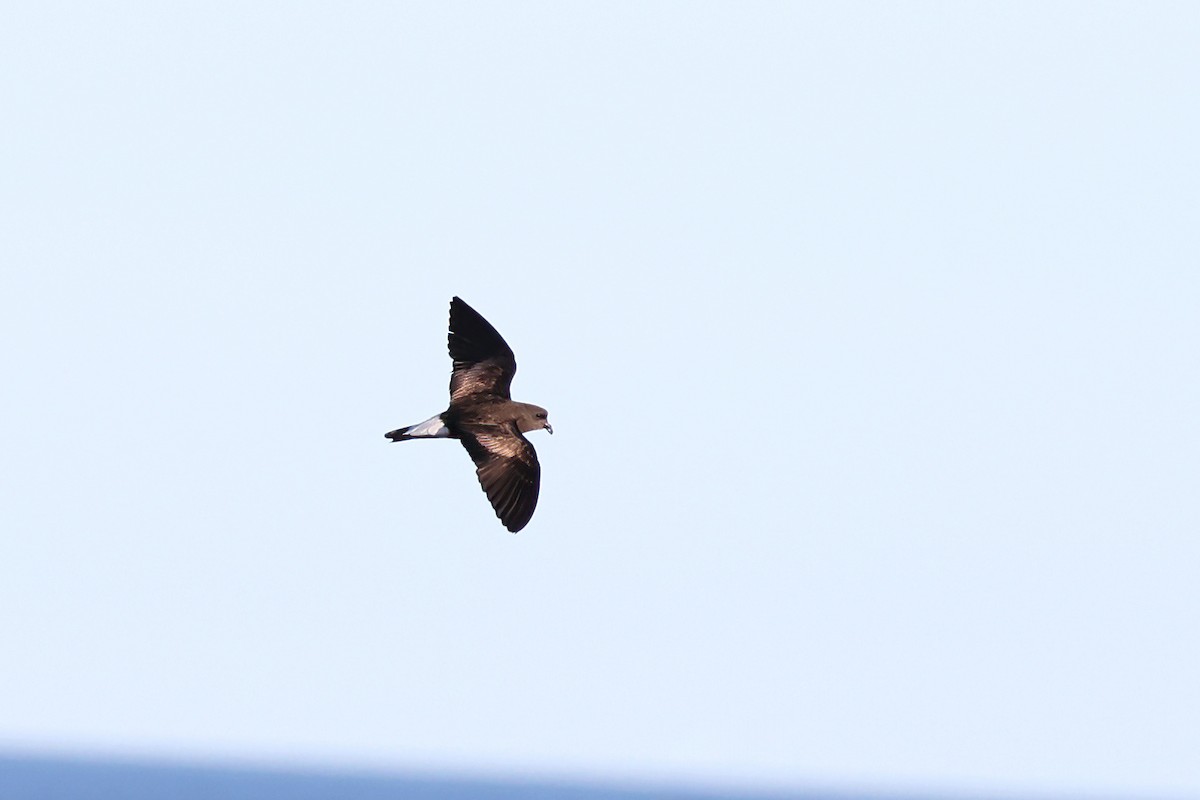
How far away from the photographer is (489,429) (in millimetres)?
29969

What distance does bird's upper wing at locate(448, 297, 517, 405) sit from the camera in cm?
3059

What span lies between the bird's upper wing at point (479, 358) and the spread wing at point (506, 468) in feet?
2.67

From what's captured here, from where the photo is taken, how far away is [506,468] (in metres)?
29.5

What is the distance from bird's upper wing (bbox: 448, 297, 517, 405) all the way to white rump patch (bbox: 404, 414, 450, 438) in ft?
2.51

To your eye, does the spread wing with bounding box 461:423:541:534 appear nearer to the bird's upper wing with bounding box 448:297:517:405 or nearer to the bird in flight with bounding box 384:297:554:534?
the bird in flight with bounding box 384:297:554:534

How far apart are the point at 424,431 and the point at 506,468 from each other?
1125 millimetres

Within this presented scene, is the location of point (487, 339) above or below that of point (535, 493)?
above

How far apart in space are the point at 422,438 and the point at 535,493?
1.55 m

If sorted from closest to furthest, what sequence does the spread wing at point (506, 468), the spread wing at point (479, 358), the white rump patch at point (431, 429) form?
the spread wing at point (506, 468)
the white rump patch at point (431, 429)
the spread wing at point (479, 358)

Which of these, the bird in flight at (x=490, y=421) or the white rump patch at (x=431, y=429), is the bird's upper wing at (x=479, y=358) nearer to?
the bird in flight at (x=490, y=421)

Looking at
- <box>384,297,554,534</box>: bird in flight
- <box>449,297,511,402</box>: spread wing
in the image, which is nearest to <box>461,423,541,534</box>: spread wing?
<box>384,297,554,534</box>: bird in flight

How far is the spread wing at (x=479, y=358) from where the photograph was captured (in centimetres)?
3059

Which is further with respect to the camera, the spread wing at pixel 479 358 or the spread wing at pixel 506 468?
the spread wing at pixel 479 358

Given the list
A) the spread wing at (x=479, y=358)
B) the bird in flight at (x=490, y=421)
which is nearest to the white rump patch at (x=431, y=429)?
the bird in flight at (x=490, y=421)
